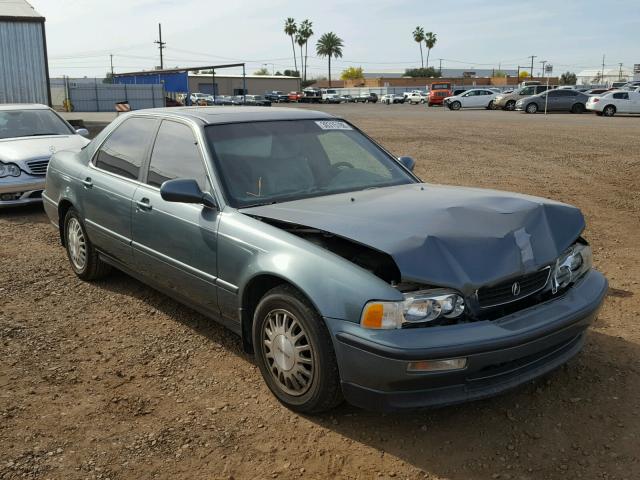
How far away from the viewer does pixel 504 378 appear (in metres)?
3.08

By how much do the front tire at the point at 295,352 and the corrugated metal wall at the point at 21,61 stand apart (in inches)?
798

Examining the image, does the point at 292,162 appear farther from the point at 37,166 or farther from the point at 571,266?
the point at 37,166

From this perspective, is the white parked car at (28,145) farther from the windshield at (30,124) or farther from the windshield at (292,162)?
the windshield at (292,162)

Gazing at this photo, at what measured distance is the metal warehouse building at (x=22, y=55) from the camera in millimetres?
20047

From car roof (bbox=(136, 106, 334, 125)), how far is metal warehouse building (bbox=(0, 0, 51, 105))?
1803 centimetres

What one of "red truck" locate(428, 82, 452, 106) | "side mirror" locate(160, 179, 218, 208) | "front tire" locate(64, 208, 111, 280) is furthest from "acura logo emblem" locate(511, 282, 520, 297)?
"red truck" locate(428, 82, 452, 106)

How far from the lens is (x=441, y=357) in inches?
111

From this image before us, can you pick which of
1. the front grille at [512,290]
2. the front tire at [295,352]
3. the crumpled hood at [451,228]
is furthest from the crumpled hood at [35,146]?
the front grille at [512,290]

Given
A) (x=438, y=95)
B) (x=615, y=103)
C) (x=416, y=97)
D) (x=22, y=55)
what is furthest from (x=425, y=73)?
(x=22, y=55)

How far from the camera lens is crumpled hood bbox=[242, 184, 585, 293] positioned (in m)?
3.00

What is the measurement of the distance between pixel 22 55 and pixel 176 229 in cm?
1945

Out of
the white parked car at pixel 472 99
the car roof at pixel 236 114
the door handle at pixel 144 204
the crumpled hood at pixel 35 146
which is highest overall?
the white parked car at pixel 472 99

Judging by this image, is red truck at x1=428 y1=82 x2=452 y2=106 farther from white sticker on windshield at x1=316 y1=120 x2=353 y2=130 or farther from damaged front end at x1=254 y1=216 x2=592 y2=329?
damaged front end at x1=254 y1=216 x2=592 y2=329

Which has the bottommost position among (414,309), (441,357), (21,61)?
(441,357)
